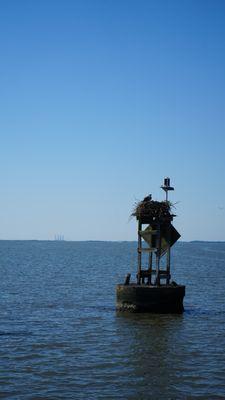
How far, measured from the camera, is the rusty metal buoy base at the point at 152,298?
75.8ft

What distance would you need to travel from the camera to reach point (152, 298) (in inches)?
917

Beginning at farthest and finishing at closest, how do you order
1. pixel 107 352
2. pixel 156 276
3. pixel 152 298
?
1. pixel 156 276
2. pixel 152 298
3. pixel 107 352

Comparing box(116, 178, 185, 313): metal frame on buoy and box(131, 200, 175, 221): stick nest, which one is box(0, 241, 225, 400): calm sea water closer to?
box(116, 178, 185, 313): metal frame on buoy

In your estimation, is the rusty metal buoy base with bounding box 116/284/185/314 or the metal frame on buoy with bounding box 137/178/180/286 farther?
the metal frame on buoy with bounding box 137/178/180/286

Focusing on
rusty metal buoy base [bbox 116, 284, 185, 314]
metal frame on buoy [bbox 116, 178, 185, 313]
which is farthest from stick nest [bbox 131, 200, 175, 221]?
rusty metal buoy base [bbox 116, 284, 185, 314]

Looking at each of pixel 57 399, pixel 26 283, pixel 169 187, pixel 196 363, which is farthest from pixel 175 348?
pixel 26 283

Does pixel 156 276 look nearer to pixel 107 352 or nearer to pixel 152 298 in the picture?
pixel 152 298

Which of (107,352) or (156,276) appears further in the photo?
(156,276)

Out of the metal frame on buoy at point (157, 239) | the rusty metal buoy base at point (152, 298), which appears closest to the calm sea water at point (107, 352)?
the rusty metal buoy base at point (152, 298)

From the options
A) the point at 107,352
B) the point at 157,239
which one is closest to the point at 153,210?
the point at 157,239

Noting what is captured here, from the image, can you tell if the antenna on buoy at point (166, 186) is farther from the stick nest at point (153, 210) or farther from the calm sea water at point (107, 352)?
the calm sea water at point (107, 352)

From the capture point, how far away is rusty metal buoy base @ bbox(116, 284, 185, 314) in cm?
2311

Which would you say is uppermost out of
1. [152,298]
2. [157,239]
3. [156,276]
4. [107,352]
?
[157,239]

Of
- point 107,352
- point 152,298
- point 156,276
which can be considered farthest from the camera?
point 156,276
